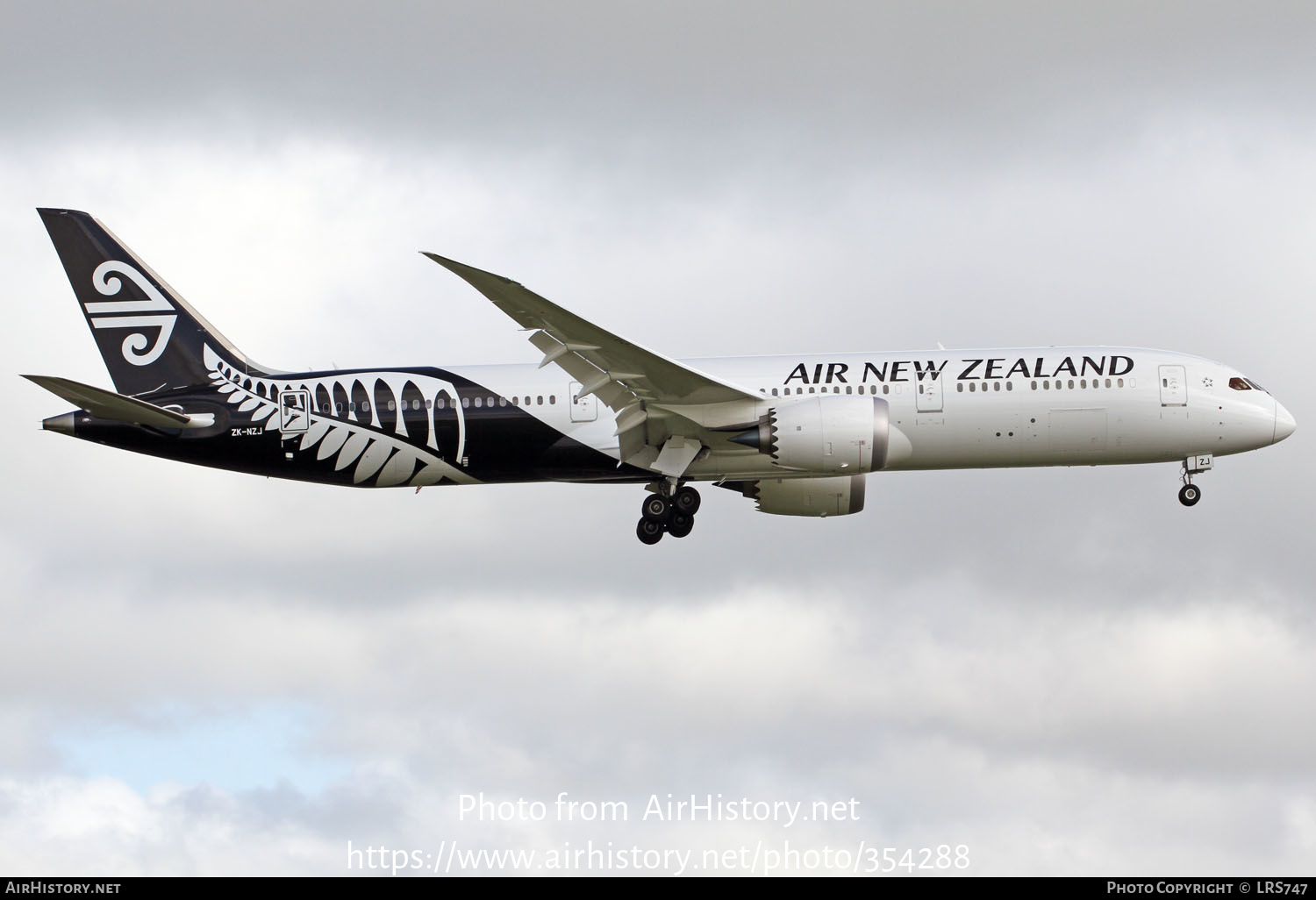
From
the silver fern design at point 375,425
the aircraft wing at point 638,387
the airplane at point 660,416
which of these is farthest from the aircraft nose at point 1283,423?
the silver fern design at point 375,425

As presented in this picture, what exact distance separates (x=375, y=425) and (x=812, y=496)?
12971 millimetres

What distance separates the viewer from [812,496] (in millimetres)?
48031

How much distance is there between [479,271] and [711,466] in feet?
32.9

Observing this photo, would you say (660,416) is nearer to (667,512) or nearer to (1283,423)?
(667,512)

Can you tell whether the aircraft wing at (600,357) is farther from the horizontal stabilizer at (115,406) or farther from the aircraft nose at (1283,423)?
the aircraft nose at (1283,423)

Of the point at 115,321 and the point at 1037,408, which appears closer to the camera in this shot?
the point at 1037,408

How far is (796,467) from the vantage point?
42.2 meters

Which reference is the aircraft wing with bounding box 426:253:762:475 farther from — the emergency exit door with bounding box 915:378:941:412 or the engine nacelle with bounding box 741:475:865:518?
the engine nacelle with bounding box 741:475:865:518

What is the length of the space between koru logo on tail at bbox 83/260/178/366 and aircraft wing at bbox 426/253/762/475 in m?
12.2

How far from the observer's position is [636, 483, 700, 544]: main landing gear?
45.4 m

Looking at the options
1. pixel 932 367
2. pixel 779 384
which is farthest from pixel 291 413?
pixel 932 367

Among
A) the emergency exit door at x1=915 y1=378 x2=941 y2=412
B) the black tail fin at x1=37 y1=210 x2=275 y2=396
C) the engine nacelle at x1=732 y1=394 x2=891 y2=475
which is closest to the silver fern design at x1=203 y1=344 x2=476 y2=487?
the black tail fin at x1=37 y1=210 x2=275 y2=396

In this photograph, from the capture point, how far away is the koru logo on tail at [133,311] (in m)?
46.6

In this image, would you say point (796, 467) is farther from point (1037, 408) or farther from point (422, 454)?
point (422, 454)
